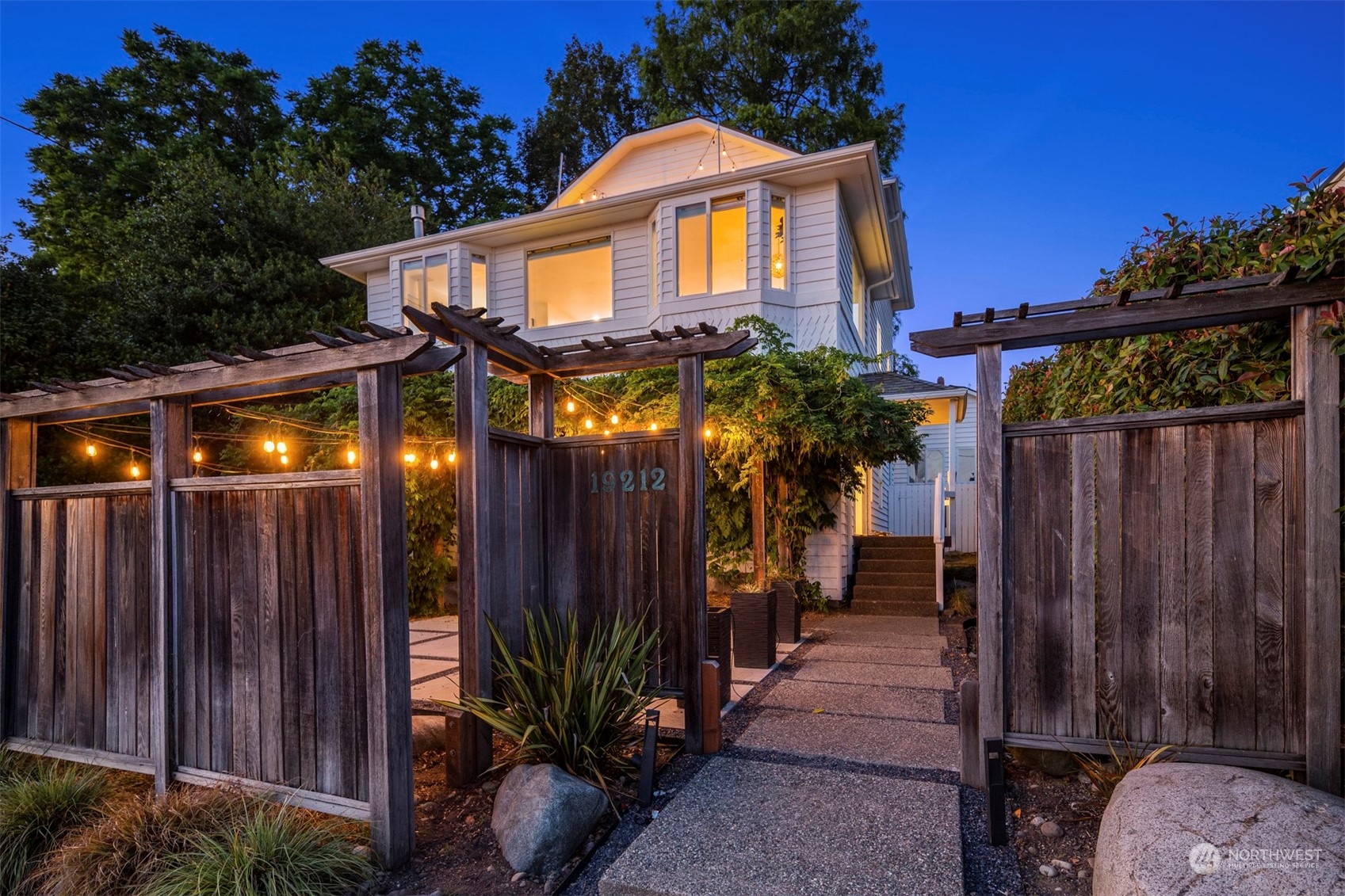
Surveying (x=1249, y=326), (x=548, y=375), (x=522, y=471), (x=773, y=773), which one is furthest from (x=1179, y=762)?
(x=548, y=375)

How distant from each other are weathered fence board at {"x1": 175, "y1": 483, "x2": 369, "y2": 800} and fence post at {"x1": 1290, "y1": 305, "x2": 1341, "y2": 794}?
4113 mm

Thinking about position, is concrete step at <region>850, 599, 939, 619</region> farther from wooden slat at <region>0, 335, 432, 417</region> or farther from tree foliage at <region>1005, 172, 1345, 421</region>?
wooden slat at <region>0, 335, 432, 417</region>

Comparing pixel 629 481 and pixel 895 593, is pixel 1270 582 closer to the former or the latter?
pixel 629 481

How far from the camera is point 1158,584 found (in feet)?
9.89

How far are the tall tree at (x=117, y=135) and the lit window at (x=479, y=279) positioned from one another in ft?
33.4

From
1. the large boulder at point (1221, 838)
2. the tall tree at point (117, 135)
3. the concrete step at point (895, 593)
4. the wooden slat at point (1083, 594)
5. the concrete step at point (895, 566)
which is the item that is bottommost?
the concrete step at point (895, 593)

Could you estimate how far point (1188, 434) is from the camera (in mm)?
2971

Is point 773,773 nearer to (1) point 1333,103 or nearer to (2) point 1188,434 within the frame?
(2) point 1188,434

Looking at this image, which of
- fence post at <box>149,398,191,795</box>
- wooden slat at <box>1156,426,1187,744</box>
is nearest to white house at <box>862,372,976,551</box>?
wooden slat at <box>1156,426,1187,744</box>

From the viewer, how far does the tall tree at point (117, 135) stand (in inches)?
674

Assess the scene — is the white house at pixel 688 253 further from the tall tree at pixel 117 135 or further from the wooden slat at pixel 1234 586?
the tall tree at pixel 117 135

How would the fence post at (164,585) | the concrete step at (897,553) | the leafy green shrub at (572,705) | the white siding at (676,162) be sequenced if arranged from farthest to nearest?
the white siding at (676,162) → the concrete step at (897,553) → the fence post at (164,585) → the leafy green shrub at (572,705)

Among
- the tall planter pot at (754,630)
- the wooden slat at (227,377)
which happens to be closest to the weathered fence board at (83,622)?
the wooden slat at (227,377)

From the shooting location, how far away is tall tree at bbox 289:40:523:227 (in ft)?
67.6
